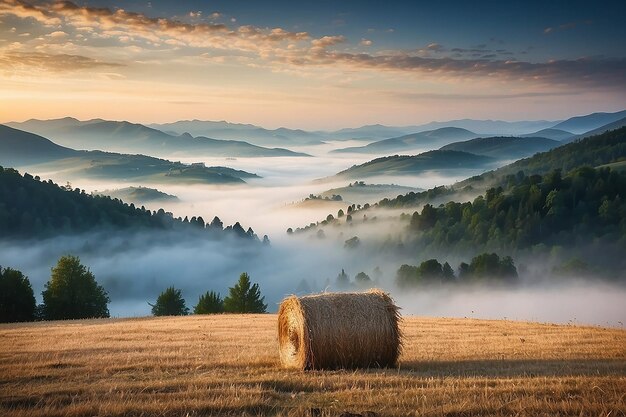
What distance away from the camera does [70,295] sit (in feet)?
192

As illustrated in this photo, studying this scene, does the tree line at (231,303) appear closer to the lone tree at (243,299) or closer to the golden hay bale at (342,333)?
the lone tree at (243,299)

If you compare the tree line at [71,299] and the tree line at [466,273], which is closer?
the tree line at [71,299]

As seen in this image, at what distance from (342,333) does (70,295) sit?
4875 cm

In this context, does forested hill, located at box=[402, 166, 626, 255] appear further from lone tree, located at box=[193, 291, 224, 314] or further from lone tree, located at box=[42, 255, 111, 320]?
lone tree, located at box=[42, 255, 111, 320]

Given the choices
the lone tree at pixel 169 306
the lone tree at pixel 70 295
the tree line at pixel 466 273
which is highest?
the lone tree at pixel 70 295

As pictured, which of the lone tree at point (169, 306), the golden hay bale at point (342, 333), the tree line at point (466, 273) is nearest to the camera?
the golden hay bale at point (342, 333)

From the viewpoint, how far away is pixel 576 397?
11203 mm

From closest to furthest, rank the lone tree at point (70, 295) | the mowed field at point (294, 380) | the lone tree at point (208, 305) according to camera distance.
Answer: the mowed field at point (294, 380)
the lone tree at point (70, 295)
the lone tree at point (208, 305)

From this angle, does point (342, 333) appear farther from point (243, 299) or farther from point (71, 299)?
point (71, 299)

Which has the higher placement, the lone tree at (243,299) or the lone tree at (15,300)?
the lone tree at (15,300)

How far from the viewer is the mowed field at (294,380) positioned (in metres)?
10.3

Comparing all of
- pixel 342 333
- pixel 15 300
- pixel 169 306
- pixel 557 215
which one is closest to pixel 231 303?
pixel 169 306

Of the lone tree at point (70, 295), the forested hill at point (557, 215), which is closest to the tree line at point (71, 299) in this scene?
the lone tree at point (70, 295)

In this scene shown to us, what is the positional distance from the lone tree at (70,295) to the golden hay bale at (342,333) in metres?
46.8
